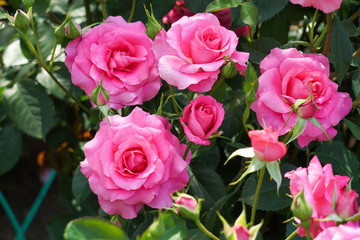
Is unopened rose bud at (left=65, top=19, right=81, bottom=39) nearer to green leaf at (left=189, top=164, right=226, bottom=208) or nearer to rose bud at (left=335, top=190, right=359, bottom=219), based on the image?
green leaf at (left=189, top=164, right=226, bottom=208)

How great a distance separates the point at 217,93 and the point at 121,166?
172mm

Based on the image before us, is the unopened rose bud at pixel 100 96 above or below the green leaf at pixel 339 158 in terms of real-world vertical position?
above

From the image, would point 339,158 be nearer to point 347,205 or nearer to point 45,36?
point 347,205

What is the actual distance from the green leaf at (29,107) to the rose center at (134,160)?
416mm

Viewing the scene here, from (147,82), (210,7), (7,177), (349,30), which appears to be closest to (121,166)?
(147,82)

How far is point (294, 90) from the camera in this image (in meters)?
0.56

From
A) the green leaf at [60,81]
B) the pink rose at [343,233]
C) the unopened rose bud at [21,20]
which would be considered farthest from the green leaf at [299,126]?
the green leaf at [60,81]

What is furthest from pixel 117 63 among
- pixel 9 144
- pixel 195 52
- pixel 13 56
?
pixel 9 144

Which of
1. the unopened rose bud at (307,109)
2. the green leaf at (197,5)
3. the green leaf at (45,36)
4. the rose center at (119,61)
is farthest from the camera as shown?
the green leaf at (45,36)

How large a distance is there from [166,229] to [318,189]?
157 millimetres

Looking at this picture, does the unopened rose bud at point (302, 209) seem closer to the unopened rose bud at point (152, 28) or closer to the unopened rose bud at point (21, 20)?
the unopened rose bud at point (152, 28)

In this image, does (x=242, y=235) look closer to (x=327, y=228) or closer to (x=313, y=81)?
(x=327, y=228)

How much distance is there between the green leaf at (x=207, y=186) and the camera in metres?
0.68

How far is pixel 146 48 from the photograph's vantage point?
1.94 ft
